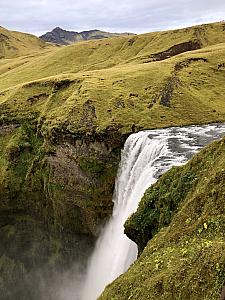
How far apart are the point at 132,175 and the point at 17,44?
5572 inches

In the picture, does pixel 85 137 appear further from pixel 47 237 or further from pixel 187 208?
pixel 187 208

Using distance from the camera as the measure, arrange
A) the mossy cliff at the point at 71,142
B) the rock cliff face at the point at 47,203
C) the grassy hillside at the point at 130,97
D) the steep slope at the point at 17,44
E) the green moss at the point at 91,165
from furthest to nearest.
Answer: the steep slope at the point at 17,44, the grassy hillside at the point at 130,97, the mossy cliff at the point at 71,142, the rock cliff face at the point at 47,203, the green moss at the point at 91,165

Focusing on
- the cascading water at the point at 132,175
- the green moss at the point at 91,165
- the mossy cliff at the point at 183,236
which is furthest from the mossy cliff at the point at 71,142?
the mossy cliff at the point at 183,236

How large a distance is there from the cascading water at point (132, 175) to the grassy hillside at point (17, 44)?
11568 cm

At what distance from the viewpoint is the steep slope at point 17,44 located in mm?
151000

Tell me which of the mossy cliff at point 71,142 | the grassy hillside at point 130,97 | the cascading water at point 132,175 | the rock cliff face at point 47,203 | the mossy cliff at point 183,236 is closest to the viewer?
the mossy cliff at point 183,236

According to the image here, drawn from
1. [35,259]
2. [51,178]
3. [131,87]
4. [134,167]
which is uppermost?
[131,87]

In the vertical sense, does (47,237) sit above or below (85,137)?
below

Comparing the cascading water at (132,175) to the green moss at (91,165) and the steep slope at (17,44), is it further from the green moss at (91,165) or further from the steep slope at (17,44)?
the steep slope at (17,44)

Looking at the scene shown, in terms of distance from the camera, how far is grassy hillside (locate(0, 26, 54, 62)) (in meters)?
151

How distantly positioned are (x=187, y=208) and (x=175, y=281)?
13.3 feet

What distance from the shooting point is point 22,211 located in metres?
47.6

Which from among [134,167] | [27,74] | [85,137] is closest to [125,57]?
[27,74]

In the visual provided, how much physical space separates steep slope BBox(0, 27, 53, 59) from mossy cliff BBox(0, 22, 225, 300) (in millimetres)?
97695
